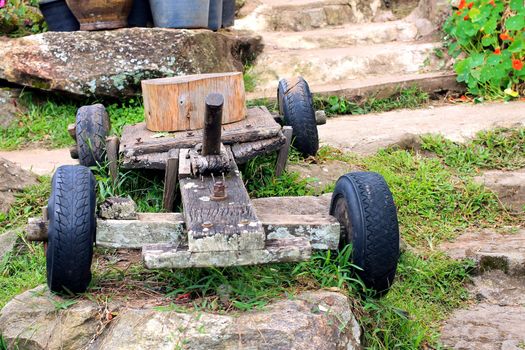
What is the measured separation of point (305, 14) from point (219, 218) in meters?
6.55

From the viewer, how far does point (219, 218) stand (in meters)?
3.24

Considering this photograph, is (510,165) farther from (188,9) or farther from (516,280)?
(188,9)

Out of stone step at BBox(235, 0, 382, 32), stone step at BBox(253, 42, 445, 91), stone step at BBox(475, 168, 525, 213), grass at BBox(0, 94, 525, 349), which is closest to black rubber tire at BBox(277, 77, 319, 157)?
grass at BBox(0, 94, 525, 349)

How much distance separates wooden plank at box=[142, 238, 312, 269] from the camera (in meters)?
3.01

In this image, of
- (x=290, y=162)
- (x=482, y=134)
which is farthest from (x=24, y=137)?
(x=482, y=134)

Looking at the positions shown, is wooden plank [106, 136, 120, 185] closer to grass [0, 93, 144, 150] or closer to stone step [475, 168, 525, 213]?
grass [0, 93, 144, 150]

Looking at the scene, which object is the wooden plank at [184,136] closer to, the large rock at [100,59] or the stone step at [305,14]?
the large rock at [100,59]

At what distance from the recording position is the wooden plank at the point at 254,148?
439 cm

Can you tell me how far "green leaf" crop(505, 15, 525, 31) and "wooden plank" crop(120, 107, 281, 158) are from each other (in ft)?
11.3

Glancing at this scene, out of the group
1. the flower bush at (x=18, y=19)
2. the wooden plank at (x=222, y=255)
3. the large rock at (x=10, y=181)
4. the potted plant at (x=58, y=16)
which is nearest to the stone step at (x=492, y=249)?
the wooden plank at (x=222, y=255)

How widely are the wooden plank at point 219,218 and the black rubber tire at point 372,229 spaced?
0.48 meters

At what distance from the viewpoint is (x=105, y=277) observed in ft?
11.7

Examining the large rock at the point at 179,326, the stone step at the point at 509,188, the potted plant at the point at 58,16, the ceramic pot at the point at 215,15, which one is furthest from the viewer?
the ceramic pot at the point at 215,15

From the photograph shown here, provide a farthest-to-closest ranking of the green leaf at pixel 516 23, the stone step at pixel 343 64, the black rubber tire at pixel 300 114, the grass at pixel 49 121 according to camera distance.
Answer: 1. the stone step at pixel 343 64
2. the green leaf at pixel 516 23
3. the grass at pixel 49 121
4. the black rubber tire at pixel 300 114
